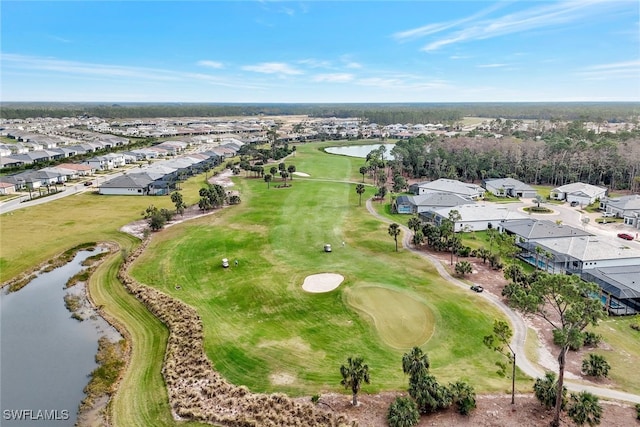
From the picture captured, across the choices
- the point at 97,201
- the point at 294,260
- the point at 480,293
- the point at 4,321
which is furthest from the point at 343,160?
the point at 4,321

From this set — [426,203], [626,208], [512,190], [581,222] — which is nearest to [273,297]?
[426,203]

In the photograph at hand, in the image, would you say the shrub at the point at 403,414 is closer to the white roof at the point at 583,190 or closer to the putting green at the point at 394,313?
the putting green at the point at 394,313

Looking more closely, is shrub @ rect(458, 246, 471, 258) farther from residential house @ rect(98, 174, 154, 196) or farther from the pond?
the pond

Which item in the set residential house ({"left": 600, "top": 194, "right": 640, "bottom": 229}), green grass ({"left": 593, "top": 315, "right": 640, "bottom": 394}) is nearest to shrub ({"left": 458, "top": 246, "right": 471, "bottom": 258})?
green grass ({"left": 593, "top": 315, "right": 640, "bottom": 394})

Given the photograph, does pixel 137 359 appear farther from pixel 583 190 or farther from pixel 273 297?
pixel 583 190

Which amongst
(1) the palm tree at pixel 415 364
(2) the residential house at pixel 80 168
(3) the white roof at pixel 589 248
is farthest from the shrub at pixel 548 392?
(2) the residential house at pixel 80 168

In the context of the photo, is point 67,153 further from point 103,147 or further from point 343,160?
point 343,160
